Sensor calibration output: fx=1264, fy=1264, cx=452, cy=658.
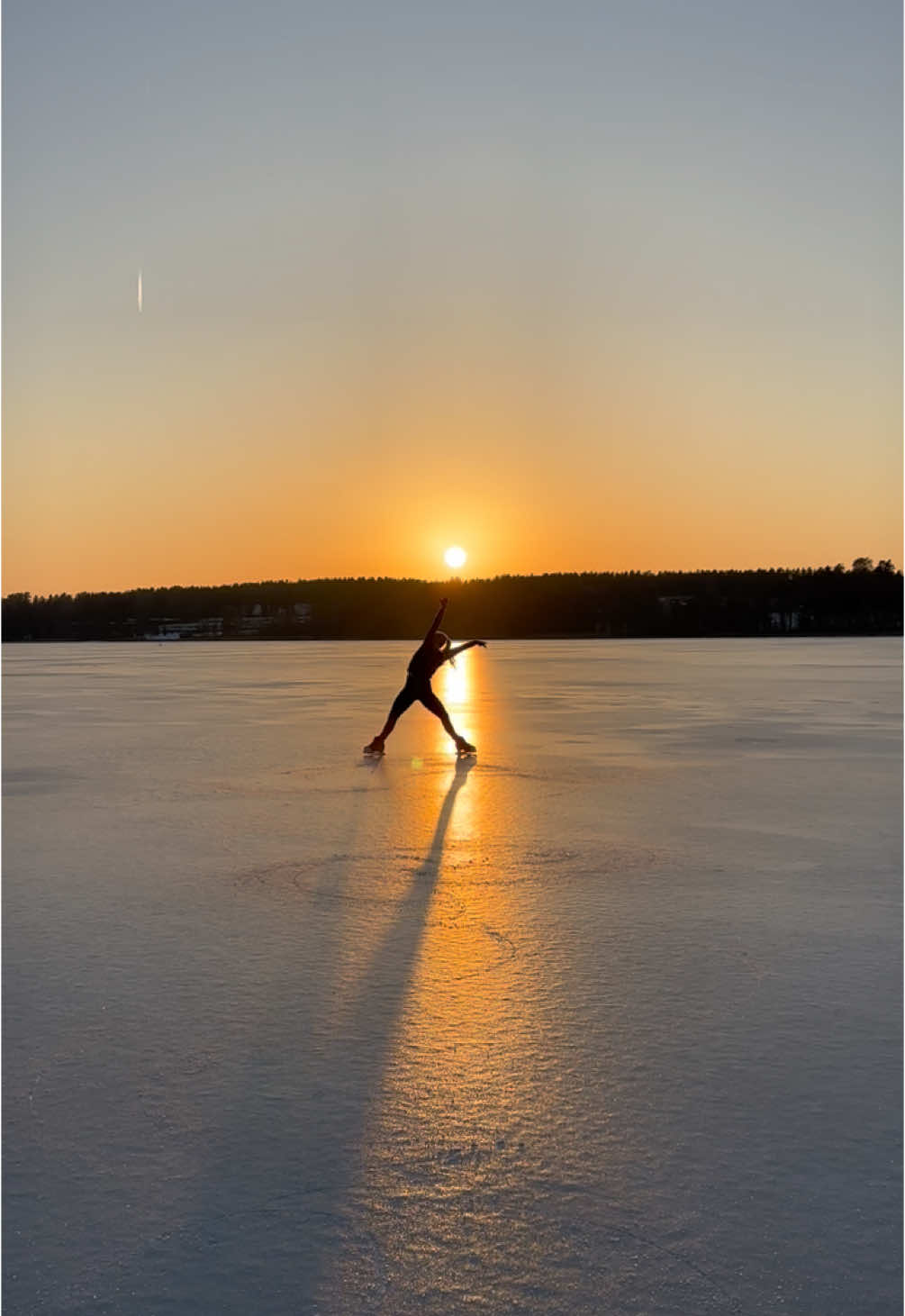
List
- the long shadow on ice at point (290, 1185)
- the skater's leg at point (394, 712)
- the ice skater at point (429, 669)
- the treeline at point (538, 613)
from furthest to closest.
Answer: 1. the treeline at point (538, 613)
2. the skater's leg at point (394, 712)
3. the ice skater at point (429, 669)
4. the long shadow on ice at point (290, 1185)

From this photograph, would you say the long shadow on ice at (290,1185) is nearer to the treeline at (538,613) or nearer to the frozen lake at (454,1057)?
the frozen lake at (454,1057)

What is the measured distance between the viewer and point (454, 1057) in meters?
3.83

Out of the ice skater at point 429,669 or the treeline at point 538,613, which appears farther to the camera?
the treeline at point 538,613

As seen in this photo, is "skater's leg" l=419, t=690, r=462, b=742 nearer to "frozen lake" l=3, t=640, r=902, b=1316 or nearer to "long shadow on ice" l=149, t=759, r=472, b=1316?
"frozen lake" l=3, t=640, r=902, b=1316

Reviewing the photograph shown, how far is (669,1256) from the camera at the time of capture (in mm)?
2650

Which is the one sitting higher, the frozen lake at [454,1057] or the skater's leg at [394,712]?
the skater's leg at [394,712]

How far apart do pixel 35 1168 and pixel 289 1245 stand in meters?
0.82

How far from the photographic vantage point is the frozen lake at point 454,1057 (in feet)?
8.68

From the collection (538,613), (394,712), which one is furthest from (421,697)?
(538,613)

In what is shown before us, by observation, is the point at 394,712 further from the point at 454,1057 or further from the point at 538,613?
the point at 538,613

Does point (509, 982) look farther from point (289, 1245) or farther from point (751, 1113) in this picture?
point (289, 1245)

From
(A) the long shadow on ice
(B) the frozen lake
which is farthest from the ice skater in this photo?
(A) the long shadow on ice

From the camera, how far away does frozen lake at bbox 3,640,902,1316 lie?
2645 mm

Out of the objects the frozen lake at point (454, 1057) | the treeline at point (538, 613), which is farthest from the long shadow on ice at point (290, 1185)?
the treeline at point (538, 613)
